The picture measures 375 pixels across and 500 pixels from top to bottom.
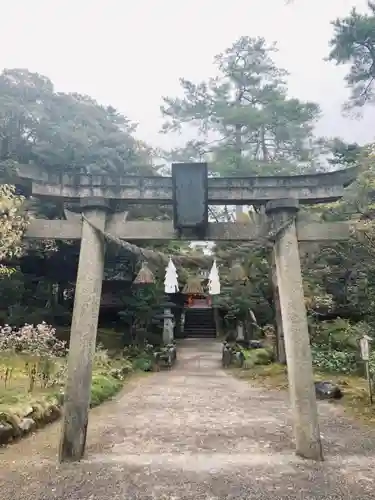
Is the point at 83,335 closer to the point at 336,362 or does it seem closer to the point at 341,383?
the point at 341,383

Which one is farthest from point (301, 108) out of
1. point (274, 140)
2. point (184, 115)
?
point (184, 115)

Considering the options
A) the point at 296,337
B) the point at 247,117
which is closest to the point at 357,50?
the point at 247,117

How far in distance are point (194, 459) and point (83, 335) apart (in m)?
2.24

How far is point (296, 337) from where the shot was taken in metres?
5.41

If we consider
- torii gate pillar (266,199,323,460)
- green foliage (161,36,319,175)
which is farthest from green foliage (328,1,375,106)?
torii gate pillar (266,199,323,460)

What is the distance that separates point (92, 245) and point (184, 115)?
22.4 meters

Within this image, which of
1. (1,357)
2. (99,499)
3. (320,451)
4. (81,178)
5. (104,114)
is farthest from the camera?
(104,114)

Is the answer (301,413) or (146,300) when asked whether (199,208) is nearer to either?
(301,413)

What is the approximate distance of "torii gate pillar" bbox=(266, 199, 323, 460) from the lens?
5121 mm

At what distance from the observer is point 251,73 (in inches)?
998

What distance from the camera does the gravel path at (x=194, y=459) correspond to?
426cm

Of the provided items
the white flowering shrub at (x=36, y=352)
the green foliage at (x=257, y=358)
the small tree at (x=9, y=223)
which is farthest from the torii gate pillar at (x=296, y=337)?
the green foliage at (x=257, y=358)

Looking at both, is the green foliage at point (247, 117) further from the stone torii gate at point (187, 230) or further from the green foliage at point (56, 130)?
the stone torii gate at point (187, 230)

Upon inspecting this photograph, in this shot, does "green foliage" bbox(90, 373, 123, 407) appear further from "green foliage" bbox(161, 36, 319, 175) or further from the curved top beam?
"green foliage" bbox(161, 36, 319, 175)
